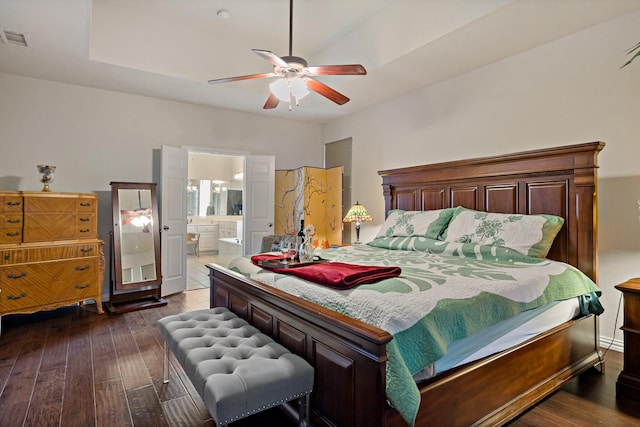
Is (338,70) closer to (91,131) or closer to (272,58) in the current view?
(272,58)

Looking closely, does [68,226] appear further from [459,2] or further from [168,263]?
[459,2]

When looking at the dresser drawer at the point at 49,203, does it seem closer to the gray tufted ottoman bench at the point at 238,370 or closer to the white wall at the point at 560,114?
the gray tufted ottoman bench at the point at 238,370

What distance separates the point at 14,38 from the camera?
3.13 meters

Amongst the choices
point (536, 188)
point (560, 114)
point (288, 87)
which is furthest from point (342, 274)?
point (560, 114)

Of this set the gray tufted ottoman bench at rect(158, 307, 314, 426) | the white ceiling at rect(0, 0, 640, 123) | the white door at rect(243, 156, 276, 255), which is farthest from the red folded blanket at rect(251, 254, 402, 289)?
the white door at rect(243, 156, 276, 255)

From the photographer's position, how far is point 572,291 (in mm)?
2273

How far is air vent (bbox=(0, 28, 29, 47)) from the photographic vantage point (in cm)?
302

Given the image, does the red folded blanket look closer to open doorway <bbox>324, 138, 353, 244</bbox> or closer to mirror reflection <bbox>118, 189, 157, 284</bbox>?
mirror reflection <bbox>118, 189, 157, 284</bbox>

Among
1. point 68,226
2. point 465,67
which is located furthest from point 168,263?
point 465,67

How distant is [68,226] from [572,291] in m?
4.67

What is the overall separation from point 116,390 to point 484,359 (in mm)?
2269

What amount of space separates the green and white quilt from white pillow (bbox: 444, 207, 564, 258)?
0.32 ft

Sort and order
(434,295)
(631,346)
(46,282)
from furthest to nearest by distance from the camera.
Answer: (46,282) < (631,346) < (434,295)

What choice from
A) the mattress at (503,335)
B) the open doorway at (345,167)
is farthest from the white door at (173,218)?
the mattress at (503,335)
